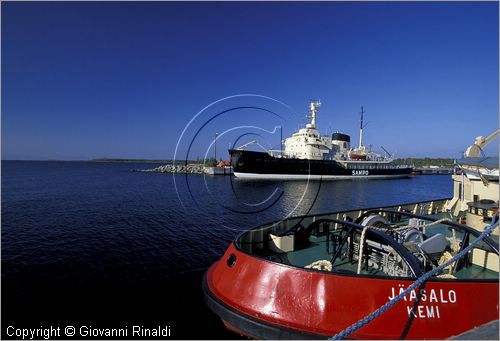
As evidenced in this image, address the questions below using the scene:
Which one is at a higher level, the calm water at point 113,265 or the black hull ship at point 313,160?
the black hull ship at point 313,160

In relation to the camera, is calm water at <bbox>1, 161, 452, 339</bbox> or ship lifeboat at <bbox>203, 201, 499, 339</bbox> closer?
ship lifeboat at <bbox>203, 201, 499, 339</bbox>

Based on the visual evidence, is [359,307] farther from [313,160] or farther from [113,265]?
[313,160]

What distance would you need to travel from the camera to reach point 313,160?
84.8 metres

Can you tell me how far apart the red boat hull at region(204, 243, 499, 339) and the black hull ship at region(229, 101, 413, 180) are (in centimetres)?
6076

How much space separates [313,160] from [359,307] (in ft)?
259

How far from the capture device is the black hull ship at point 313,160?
81.3m

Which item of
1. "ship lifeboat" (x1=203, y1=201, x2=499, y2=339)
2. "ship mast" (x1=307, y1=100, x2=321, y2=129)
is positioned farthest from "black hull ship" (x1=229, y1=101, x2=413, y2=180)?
"ship lifeboat" (x1=203, y1=201, x2=499, y2=339)

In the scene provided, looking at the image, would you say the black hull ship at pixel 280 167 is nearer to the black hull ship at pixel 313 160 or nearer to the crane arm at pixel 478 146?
the black hull ship at pixel 313 160

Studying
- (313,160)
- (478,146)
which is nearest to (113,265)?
(478,146)

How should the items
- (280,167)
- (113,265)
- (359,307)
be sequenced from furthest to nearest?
(280,167), (113,265), (359,307)

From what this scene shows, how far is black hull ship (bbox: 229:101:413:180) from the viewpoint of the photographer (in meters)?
81.3

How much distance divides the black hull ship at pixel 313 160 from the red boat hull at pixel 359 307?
60.8m

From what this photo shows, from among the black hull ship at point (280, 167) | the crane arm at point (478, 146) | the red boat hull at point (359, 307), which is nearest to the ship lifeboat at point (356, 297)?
the red boat hull at point (359, 307)

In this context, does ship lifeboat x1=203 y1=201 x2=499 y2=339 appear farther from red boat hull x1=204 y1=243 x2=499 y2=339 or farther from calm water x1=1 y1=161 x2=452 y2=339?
calm water x1=1 y1=161 x2=452 y2=339
